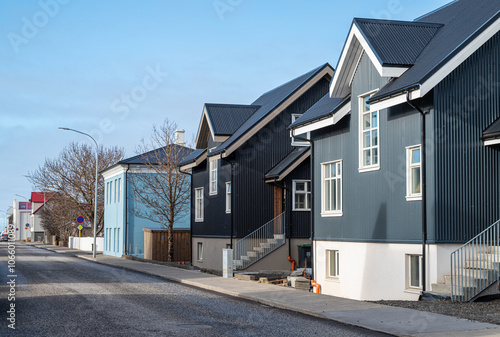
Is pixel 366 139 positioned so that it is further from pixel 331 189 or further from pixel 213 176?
pixel 213 176

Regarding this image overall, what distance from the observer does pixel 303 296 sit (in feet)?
56.9

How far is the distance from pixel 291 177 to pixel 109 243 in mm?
27385

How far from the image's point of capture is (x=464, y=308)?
14125mm

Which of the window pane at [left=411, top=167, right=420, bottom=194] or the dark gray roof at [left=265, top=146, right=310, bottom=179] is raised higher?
the dark gray roof at [left=265, top=146, right=310, bottom=179]

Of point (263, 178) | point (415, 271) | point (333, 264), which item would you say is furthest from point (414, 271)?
point (263, 178)

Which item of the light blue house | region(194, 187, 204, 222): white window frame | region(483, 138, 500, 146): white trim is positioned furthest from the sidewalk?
the light blue house

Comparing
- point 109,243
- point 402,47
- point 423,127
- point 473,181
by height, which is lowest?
point 109,243

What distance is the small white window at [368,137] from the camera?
19.5 m

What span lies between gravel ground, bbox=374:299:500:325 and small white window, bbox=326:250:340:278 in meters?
6.02

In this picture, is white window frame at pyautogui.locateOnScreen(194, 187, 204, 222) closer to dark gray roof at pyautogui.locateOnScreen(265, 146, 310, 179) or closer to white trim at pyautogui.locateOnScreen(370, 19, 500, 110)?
dark gray roof at pyautogui.locateOnScreen(265, 146, 310, 179)

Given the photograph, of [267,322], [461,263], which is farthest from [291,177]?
[267,322]

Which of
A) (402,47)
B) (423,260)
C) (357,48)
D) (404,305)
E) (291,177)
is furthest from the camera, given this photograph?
(291,177)

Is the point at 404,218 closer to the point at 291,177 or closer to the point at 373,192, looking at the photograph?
the point at 373,192

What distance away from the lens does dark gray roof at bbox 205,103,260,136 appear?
32562 mm
